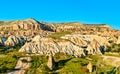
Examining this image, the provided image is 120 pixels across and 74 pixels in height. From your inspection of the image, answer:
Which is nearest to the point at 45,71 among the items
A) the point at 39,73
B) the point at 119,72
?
the point at 39,73

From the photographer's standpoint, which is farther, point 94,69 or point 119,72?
point 94,69

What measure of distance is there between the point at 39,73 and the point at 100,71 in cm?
3926

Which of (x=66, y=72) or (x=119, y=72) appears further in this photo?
(x=66, y=72)

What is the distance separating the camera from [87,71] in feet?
641

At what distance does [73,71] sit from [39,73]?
2221 cm

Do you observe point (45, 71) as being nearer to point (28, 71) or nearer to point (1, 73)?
point (28, 71)

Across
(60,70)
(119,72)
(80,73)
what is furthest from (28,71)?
(119,72)

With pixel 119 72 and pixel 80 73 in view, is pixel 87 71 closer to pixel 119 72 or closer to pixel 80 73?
pixel 80 73

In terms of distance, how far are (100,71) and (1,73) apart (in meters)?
63.9

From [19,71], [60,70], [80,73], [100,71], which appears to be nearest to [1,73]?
[19,71]

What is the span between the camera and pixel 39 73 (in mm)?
192625

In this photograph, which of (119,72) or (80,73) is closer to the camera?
(119,72)

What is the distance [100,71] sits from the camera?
625ft

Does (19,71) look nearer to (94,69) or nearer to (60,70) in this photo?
(60,70)
